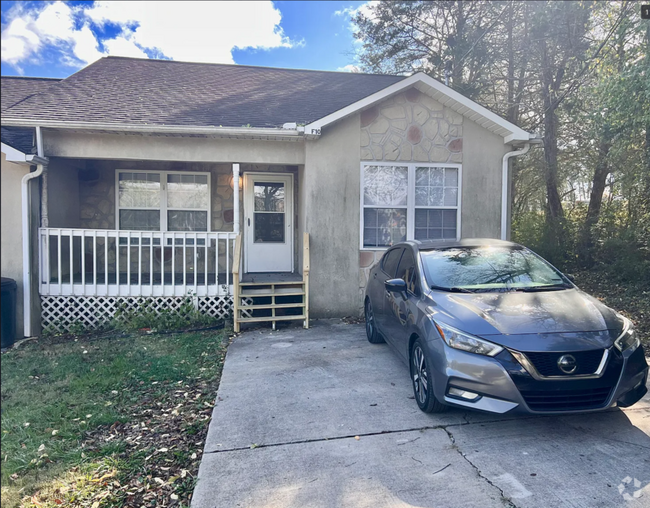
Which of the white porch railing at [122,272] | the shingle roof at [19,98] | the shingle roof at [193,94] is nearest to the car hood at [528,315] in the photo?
the white porch railing at [122,272]

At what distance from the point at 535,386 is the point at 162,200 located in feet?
26.9

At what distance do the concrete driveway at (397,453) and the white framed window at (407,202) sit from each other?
3.81 metres

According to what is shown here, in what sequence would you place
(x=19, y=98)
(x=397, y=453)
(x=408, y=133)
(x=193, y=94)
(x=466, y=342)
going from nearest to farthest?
(x=397, y=453)
(x=466, y=342)
(x=408, y=133)
(x=19, y=98)
(x=193, y=94)

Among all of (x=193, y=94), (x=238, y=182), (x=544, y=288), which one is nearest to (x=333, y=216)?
(x=238, y=182)

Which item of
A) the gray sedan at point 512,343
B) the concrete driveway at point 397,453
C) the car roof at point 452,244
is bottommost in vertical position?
the concrete driveway at point 397,453

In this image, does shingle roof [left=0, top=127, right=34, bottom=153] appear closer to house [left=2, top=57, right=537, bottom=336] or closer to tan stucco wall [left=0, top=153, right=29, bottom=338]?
house [left=2, top=57, right=537, bottom=336]

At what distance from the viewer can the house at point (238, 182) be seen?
23.9 feet

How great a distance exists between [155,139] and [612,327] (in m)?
7.13

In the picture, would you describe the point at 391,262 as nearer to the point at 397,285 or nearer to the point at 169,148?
the point at 397,285

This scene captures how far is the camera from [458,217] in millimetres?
8156

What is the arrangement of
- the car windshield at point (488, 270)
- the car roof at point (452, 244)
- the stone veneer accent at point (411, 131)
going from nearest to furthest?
the car windshield at point (488, 270) < the car roof at point (452, 244) < the stone veneer accent at point (411, 131)

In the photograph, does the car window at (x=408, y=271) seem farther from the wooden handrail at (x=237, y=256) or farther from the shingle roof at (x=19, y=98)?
the shingle roof at (x=19, y=98)

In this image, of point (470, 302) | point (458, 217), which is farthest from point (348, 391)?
point (458, 217)

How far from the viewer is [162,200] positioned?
9.38 metres
